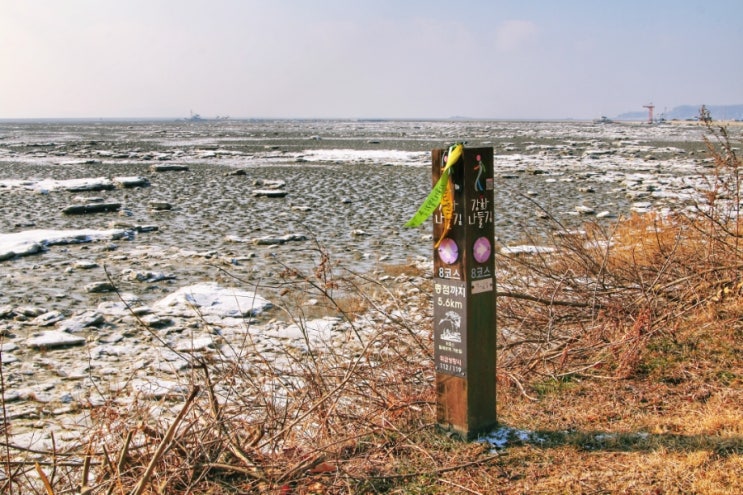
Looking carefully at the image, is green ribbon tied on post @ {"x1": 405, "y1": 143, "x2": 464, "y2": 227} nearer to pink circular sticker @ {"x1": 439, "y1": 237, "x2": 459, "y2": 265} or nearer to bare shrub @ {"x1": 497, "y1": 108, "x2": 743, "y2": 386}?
pink circular sticker @ {"x1": 439, "y1": 237, "x2": 459, "y2": 265}

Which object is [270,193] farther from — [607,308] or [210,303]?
[607,308]

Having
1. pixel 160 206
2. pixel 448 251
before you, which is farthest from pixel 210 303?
pixel 160 206

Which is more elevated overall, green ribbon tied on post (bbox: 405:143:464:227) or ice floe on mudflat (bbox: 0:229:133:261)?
green ribbon tied on post (bbox: 405:143:464:227)

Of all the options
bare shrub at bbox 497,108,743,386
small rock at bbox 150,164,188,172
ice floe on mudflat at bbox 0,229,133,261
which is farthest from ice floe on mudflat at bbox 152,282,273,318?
small rock at bbox 150,164,188,172

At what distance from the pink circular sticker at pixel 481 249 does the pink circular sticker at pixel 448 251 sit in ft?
0.31

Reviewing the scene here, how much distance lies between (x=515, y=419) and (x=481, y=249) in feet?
3.93

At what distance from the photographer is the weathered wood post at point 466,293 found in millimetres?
3297

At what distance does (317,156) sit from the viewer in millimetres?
31641

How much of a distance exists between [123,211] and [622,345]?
13.1 metres

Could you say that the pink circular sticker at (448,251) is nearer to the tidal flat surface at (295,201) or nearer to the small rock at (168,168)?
the tidal flat surface at (295,201)

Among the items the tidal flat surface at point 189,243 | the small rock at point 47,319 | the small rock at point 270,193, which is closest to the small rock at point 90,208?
the tidal flat surface at point 189,243

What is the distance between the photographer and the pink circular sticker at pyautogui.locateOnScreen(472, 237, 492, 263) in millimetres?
3334

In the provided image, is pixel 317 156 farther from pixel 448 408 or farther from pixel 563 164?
pixel 448 408

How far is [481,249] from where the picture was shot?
337cm
